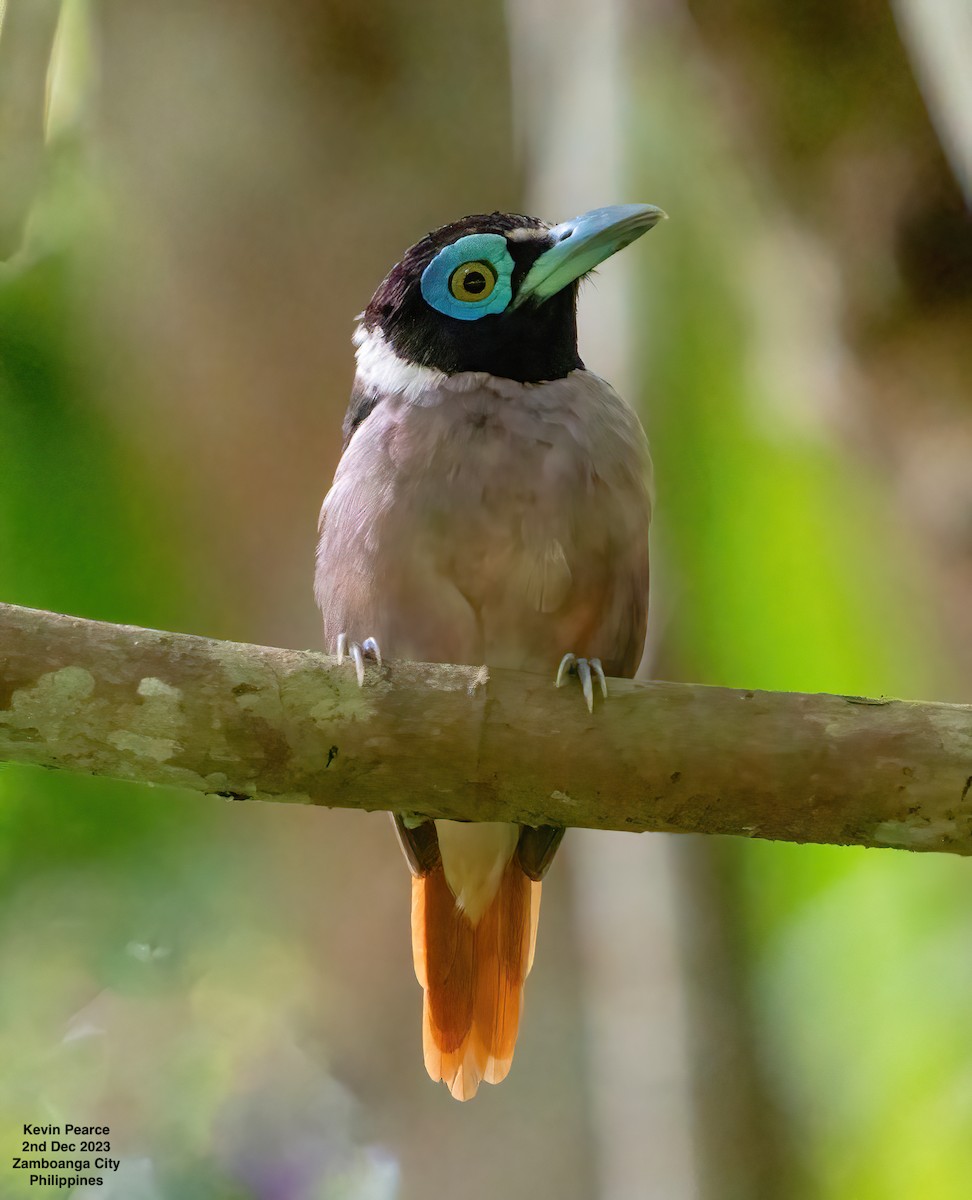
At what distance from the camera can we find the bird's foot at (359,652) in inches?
57.8

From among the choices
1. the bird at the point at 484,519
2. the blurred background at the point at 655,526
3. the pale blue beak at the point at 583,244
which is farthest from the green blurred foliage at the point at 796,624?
the pale blue beak at the point at 583,244

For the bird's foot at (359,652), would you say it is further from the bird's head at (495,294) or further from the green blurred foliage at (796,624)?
the green blurred foliage at (796,624)

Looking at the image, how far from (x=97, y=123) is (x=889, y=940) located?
234 cm

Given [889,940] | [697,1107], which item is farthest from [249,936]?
[889,940]

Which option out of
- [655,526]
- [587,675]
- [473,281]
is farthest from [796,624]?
[473,281]

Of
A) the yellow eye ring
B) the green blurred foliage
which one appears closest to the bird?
the yellow eye ring

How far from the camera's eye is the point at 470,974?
2145 millimetres

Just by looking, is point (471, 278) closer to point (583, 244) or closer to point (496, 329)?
point (496, 329)

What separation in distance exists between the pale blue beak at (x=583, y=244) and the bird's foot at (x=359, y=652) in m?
0.65

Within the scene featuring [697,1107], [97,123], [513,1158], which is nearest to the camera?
[697,1107]

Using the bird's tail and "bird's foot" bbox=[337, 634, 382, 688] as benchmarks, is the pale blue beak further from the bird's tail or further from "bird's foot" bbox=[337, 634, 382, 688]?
the bird's tail

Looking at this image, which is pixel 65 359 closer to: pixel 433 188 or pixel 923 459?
pixel 433 188

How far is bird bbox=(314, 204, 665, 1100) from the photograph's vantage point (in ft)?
6.17

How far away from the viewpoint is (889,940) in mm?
2139
